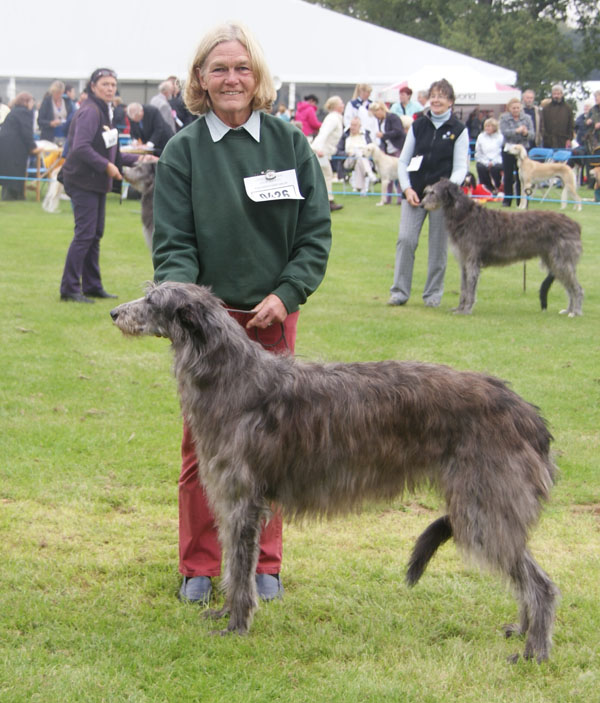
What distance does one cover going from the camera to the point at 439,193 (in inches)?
396

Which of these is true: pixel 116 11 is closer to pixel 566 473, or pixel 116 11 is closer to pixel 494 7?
pixel 566 473

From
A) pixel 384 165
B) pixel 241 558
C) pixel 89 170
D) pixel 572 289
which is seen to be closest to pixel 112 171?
pixel 89 170

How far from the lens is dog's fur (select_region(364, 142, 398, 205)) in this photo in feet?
63.8

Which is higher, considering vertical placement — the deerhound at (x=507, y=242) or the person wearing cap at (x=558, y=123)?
the person wearing cap at (x=558, y=123)

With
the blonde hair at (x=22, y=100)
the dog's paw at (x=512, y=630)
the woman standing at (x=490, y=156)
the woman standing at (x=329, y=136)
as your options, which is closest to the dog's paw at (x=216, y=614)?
the dog's paw at (x=512, y=630)

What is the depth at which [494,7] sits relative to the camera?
47.2 m

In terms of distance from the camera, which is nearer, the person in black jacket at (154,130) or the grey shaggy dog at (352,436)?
the grey shaggy dog at (352,436)

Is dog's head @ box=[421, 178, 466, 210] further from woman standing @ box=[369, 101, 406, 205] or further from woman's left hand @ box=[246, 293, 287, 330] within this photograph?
woman standing @ box=[369, 101, 406, 205]

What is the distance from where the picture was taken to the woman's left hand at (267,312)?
12.1 ft

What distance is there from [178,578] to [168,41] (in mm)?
24696

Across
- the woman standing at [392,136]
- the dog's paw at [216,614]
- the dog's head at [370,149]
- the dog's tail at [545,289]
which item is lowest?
the dog's paw at [216,614]

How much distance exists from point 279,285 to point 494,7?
159ft

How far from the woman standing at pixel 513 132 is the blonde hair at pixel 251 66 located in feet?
56.2

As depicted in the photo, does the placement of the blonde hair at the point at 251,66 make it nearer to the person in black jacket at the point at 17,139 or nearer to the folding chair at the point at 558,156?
the person in black jacket at the point at 17,139
